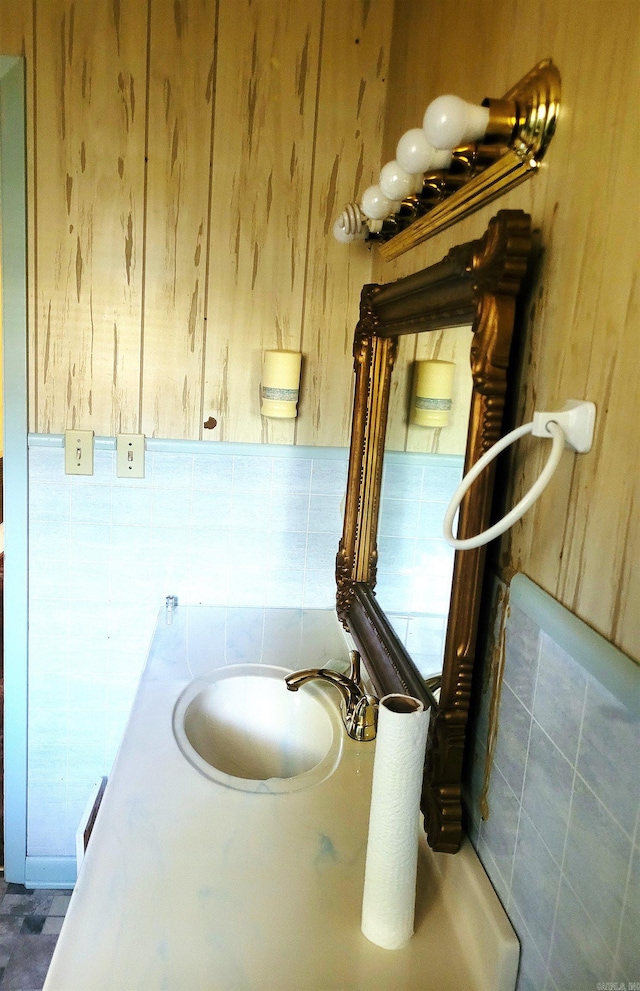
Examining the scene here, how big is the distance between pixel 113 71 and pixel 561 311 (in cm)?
139

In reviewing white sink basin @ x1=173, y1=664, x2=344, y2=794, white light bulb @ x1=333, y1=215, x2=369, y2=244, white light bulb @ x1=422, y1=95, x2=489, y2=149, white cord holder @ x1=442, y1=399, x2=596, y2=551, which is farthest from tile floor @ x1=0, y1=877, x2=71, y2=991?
white light bulb @ x1=422, y1=95, x2=489, y2=149

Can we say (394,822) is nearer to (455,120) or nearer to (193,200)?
(455,120)

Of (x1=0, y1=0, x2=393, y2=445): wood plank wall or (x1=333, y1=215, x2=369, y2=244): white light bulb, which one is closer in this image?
(x1=333, y1=215, x2=369, y2=244): white light bulb

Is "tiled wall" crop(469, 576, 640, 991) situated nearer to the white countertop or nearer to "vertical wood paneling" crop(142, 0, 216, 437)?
the white countertop

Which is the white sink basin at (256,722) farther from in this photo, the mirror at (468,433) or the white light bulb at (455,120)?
the white light bulb at (455,120)

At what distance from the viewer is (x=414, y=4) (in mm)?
1406

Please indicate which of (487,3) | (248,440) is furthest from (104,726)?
(487,3)

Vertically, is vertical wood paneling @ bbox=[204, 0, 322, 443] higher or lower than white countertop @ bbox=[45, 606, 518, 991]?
higher

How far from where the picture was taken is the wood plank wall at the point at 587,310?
572 millimetres

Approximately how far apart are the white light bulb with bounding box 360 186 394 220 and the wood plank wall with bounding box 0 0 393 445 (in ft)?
1.53

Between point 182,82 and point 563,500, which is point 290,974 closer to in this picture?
point 563,500

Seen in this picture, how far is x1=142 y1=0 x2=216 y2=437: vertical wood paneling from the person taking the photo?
62.7 inches

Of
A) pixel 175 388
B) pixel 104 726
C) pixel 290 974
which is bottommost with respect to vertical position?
pixel 104 726

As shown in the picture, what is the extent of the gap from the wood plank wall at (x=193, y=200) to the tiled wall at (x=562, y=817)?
1.11 metres
